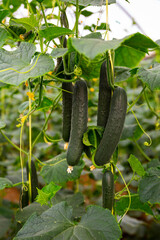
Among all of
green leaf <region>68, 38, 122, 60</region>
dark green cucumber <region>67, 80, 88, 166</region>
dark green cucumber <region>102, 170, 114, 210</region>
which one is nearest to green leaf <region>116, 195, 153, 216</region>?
dark green cucumber <region>102, 170, 114, 210</region>

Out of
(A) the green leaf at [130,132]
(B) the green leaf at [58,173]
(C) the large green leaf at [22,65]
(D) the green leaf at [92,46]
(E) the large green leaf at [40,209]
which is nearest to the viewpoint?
(D) the green leaf at [92,46]

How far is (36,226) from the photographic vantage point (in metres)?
0.99

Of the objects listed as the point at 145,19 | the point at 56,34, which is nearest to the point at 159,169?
the point at 56,34

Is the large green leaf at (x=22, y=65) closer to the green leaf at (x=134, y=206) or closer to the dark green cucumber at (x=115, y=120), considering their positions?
the dark green cucumber at (x=115, y=120)

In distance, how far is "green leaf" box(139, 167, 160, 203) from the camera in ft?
3.95

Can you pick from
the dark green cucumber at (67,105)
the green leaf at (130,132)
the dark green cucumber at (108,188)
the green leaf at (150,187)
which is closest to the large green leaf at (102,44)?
the dark green cucumber at (67,105)

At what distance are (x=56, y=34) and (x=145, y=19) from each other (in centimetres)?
98

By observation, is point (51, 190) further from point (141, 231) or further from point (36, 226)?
point (141, 231)

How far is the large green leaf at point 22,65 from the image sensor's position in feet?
2.68

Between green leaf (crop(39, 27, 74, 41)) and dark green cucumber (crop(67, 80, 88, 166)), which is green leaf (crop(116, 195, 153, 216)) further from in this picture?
green leaf (crop(39, 27, 74, 41))

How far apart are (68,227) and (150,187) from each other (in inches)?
17.6

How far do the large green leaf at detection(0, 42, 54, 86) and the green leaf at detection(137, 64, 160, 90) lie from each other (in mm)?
379

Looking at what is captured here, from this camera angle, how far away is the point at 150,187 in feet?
4.04

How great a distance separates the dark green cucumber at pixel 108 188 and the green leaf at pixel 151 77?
37 cm
